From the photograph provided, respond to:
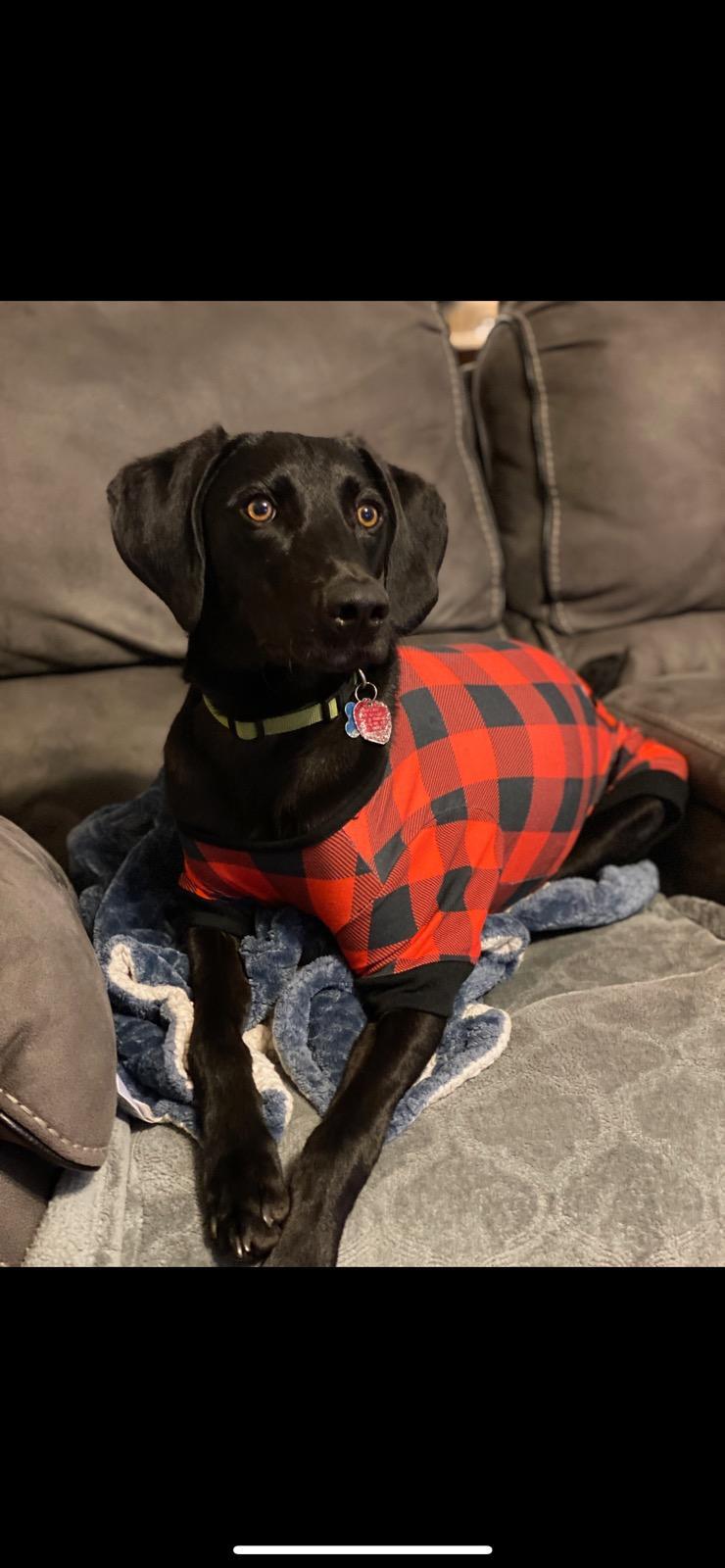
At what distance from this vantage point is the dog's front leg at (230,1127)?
35.4 inches

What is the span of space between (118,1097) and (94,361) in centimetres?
119

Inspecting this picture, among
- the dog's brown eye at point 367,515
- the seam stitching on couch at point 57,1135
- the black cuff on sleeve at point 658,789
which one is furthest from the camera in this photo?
the black cuff on sleeve at point 658,789

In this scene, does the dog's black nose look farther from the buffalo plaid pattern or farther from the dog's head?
the buffalo plaid pattern

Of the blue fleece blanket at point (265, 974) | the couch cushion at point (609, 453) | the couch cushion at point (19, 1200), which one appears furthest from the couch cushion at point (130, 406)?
the couch cushion at point (19, 1200)

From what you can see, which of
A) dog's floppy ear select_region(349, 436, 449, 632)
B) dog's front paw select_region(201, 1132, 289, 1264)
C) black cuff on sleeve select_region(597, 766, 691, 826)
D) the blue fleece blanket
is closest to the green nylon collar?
dog's floppy ear select_region(349, 436, 449, 632)

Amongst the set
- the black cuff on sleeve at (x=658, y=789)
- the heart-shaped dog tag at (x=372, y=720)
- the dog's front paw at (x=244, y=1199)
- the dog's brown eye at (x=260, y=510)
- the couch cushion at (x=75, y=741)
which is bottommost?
the dog's front paw at (x=244, y=1199)

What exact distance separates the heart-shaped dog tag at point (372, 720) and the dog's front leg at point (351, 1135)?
32cm

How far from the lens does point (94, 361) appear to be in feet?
5.22

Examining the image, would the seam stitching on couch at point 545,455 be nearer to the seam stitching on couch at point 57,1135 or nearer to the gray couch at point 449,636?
the gray couch at point 449,636

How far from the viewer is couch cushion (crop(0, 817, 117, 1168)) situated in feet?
2.75

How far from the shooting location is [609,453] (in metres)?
1.82

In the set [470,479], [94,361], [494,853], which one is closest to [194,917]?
[494,853]

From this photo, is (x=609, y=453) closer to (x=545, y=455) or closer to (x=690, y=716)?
(x=545, y=455)

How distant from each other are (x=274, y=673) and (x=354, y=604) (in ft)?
0.63
